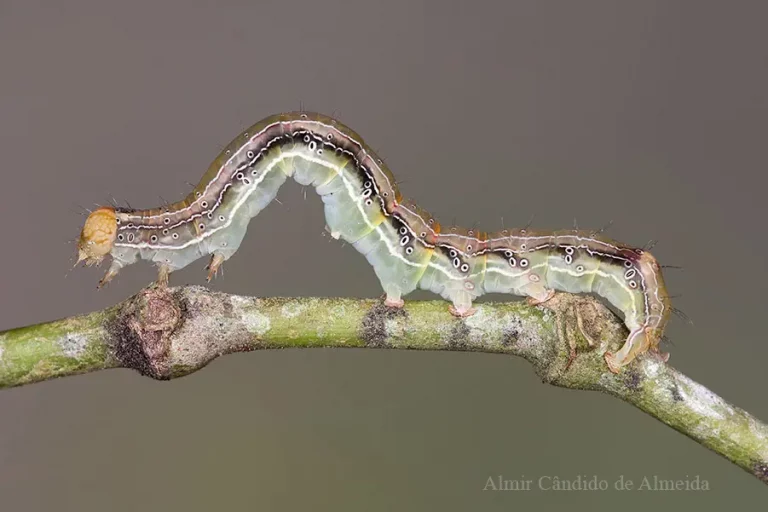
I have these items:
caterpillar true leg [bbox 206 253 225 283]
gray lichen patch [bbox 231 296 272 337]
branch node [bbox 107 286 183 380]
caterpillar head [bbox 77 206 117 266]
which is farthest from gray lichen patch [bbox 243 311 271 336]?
caterpillar head [bbox 77 206 117 266]

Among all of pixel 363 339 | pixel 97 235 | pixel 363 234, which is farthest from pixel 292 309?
pixel 97 235

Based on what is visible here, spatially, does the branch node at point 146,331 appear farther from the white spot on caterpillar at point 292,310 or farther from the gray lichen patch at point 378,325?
the gray lichen patch at point 378,325

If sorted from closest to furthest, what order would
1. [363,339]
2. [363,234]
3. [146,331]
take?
[146,331]
[363,339]
[363,234]

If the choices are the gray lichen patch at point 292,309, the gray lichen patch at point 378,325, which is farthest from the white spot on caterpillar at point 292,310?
the gray lichen patch at point 378,325

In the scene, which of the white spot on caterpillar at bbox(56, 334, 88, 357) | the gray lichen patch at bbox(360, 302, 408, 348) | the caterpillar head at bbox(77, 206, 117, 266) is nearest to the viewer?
the white spot on caterpillar at bbox(56, 334, 88, 357)

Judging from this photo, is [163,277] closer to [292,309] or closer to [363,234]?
[292,309]

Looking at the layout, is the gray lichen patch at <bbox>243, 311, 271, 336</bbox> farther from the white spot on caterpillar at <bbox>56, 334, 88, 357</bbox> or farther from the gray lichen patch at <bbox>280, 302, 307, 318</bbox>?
the white spot on caterpillar at <bbox>56, 334, 88, 357</bbox>
